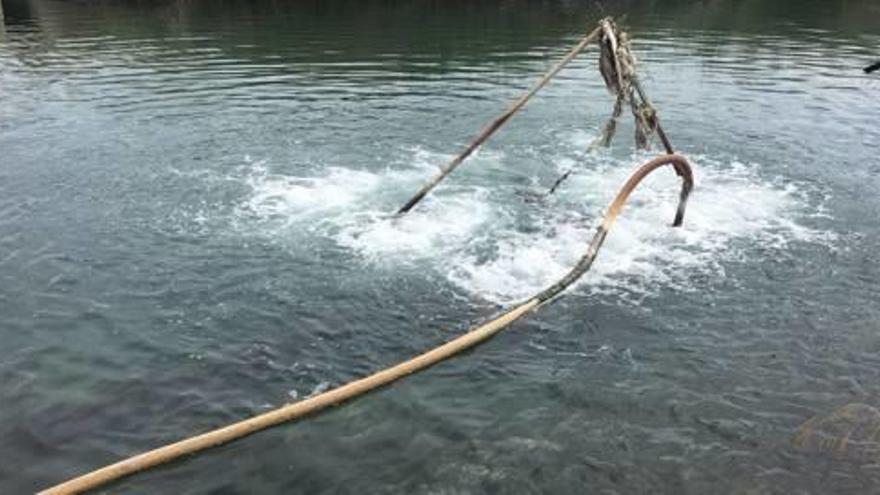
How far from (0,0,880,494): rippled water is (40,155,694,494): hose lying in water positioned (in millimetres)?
205

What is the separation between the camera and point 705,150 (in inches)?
997

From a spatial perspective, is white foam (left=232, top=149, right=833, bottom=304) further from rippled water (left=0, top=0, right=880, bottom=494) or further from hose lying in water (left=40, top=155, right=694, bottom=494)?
hose lying in water (left=40, top=155, right=694, bottom=494)

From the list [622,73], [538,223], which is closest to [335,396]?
[538,223]

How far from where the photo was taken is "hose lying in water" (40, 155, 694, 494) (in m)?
10.5

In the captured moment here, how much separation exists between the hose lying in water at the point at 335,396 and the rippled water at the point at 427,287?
0.21 metres

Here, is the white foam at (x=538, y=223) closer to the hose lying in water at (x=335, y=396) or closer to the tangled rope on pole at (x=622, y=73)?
the hose lying in water at (x=335, y=396)

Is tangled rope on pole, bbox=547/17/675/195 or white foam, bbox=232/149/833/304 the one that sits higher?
tangled rope on pole, bbox=547/17/675/195

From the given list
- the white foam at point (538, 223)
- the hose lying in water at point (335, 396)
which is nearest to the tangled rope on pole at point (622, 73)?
the hose lying in water at point (335, 396)

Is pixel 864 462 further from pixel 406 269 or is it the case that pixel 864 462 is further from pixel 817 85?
pixel 817 85

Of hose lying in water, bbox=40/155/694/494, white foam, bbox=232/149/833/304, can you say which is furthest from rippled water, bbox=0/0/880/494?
hose lying in water, bbox=40/155/694/494

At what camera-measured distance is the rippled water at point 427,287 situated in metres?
11.2

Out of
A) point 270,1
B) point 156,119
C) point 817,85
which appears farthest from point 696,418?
point 270,1

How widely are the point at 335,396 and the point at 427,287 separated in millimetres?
4194

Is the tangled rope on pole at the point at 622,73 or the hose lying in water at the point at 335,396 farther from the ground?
the tangled rope on pole at the point at 622,73
